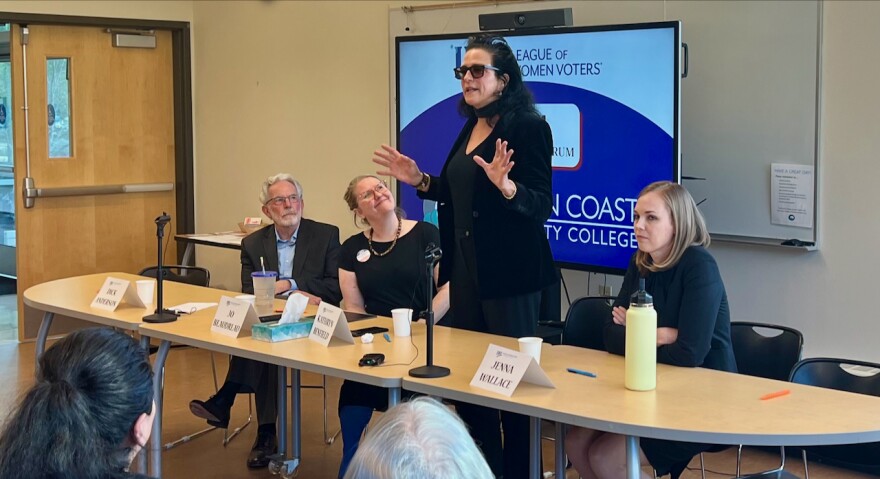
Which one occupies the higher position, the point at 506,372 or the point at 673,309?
the point at 673,309

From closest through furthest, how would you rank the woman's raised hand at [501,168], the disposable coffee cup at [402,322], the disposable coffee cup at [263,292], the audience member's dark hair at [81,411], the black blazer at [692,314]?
the audience member's dark hair at [81,411]
the black blazer at [692,314]
the woman's raised hand at [501,168]
the disposable coffee cup at [402,322]
the disposable coffee cup at [263,292]

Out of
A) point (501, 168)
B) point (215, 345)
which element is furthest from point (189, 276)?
point (501, 168)

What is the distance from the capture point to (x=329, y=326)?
3.38m

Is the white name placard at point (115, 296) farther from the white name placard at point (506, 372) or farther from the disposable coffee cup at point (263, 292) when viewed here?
the white name placard at point (506, 372)

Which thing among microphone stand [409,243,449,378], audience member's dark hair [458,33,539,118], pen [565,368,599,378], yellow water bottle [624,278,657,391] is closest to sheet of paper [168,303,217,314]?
microphone stand [409,243,449,378]

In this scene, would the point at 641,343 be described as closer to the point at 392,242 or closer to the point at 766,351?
the point at 766,351

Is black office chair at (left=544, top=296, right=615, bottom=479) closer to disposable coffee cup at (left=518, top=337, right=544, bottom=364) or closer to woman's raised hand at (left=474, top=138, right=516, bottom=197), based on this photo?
woman's raised hand at (left=474, top=138, right=516, bottom=197)

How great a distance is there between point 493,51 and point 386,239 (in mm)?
982

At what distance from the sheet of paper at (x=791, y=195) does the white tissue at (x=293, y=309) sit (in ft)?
6.96

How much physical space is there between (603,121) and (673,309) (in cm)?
186

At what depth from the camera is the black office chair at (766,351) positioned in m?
3.38

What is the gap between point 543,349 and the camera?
3270mm

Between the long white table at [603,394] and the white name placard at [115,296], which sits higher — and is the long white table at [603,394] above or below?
below

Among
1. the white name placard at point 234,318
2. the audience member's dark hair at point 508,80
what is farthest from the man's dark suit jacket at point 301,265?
the audience member's dark hair at point 508,80
